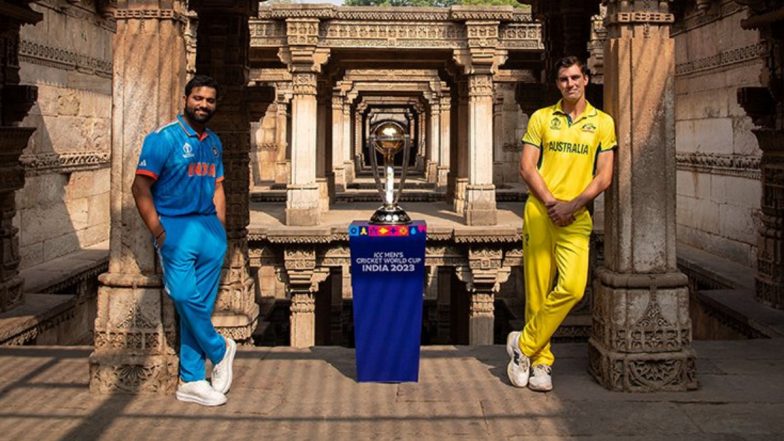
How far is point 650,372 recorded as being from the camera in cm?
429

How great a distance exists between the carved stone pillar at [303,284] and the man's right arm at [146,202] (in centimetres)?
791

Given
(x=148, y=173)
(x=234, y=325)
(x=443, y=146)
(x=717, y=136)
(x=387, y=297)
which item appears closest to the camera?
(x=148, y=173)

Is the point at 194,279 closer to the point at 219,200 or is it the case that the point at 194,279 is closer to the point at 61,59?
the point at 219,200

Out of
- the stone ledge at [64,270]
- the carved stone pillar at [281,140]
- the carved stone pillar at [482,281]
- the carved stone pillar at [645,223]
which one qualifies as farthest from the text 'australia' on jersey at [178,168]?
the carved stone pillar at [281,140]

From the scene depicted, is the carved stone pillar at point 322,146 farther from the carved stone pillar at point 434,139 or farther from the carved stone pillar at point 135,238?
the carved stone pillar at point 135,238

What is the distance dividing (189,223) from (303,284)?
26.4 ft

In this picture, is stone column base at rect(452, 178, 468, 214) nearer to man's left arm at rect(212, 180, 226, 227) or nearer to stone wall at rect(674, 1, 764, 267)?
stone wall at rect(674, 1, 764, 267)

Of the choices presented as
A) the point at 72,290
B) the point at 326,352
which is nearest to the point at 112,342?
the point at 326,352

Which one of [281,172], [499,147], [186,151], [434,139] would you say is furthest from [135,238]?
[434,139]

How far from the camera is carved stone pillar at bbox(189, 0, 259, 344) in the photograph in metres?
8.05

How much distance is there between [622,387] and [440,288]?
12.2 metres

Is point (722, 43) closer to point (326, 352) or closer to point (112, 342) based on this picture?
Result: point (326, 352)

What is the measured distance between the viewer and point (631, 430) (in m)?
3.70

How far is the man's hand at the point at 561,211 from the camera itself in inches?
162
